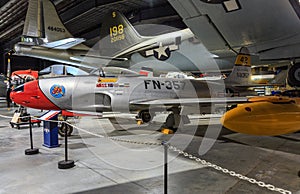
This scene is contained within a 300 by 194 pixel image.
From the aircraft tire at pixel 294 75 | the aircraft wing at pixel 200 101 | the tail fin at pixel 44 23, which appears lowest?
the aircraft wing at pixel 200 101

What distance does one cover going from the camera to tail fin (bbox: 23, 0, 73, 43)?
44.6 ft

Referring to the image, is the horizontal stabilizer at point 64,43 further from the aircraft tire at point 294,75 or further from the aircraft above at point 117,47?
the aircraft tire at point 294,75

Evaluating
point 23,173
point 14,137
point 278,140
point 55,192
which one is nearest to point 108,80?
point 14,137

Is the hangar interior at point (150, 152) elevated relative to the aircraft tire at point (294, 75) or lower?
lower

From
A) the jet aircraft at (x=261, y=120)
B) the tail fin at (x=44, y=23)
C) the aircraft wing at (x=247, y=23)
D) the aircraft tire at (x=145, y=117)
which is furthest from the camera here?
the tail fin at (x=44, y=23)

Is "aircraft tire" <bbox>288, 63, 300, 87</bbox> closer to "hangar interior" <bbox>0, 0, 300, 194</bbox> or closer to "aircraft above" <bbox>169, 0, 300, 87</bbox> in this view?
"aircraft above" <bbox>169, 0, 300, 87</bbox>

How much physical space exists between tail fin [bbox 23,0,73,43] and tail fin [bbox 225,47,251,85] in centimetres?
1058

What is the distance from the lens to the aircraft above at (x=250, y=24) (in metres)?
3.92

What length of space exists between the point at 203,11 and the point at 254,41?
1595 mm

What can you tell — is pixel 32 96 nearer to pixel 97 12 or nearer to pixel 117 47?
pixel 117 47

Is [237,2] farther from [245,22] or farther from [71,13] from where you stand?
[71,13]

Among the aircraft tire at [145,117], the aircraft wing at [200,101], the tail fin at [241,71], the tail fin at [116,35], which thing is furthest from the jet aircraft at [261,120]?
the tail fin at [116,35]

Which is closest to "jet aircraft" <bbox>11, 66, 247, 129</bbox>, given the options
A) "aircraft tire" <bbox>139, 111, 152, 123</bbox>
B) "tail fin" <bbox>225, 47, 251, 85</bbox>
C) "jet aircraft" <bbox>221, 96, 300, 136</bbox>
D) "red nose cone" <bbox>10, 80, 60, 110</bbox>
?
"red nose cone" <bbox>10, 80, 60, 110</bbox>

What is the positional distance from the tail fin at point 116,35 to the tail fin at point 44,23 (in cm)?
275
